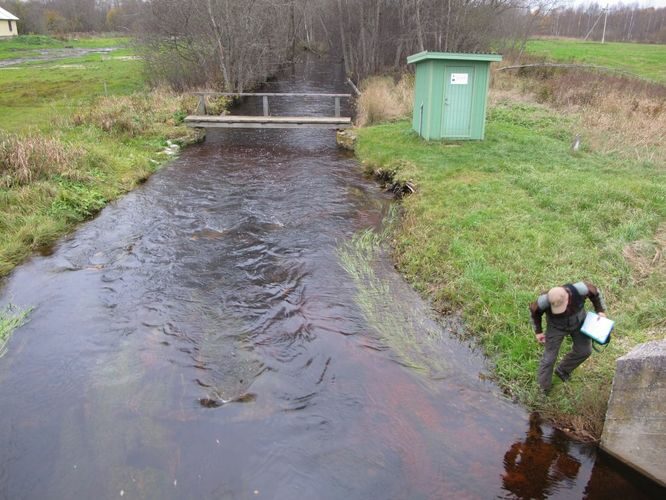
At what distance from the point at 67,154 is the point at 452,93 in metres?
9.35

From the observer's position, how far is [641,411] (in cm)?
414

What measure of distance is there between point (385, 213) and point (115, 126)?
31.9 feet

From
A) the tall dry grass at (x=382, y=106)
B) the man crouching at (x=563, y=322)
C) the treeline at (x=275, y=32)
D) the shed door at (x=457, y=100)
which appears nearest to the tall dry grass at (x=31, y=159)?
the shed door at (x=457, y=100)

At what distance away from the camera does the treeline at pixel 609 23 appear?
206ft

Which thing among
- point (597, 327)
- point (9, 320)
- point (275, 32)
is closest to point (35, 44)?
point (275, 32)

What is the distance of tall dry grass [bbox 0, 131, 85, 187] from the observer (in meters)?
10.3

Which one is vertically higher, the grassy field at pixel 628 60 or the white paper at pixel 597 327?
the grassy field at pixel 628 60

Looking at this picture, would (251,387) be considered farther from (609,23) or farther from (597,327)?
(609,23)

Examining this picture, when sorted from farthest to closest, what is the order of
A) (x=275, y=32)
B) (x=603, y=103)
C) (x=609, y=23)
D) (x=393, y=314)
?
(x=609, y=23) → (x=275, y=32) → (x=603, y=103) → (x=393, y=314)

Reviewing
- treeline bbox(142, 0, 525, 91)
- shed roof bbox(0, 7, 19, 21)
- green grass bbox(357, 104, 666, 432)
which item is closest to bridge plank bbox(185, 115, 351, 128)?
green grass bbox(357, 104, 666, 432)

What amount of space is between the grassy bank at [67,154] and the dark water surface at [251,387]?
32.2 inches

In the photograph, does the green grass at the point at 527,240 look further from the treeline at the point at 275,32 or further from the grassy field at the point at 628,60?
the grassy field at the point at 628,60

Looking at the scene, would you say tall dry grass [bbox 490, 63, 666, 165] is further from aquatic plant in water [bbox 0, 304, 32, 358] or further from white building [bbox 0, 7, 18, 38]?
white building [bbox 0, 7, 18, 38]

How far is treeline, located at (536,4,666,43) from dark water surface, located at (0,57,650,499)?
6336cm
